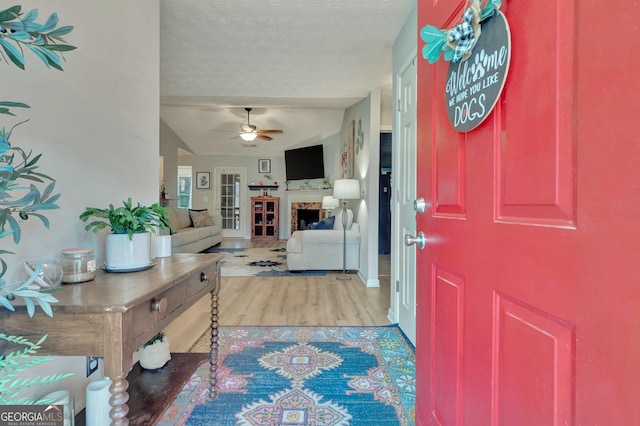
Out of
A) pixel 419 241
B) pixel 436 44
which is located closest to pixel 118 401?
pixel 419 241

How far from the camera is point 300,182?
838cm

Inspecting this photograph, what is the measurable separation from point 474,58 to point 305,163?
727 cm

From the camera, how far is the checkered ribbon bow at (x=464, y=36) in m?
0.73

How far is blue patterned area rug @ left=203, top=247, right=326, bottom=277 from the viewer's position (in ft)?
14.7

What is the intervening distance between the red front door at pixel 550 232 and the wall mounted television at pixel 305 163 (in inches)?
267

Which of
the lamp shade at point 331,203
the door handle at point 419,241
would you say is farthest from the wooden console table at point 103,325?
the lamp shade at point 331,203

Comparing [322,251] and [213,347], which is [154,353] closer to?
[213,347]

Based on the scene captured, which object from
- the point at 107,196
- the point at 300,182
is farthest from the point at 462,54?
the point at 300,182

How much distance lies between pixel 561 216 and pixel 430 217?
0.50 m

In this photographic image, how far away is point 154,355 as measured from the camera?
1.50 metres

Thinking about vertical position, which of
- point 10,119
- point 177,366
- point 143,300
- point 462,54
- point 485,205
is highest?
point 462,54

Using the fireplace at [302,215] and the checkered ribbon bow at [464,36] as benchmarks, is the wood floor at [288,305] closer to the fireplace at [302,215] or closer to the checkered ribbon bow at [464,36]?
the checkered ribbon bow at [464,36]

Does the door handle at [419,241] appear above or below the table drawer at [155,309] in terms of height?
above

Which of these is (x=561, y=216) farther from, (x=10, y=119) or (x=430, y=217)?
(x=10, y=119)
